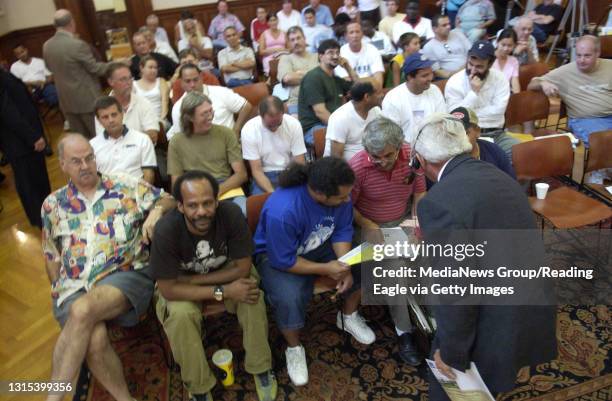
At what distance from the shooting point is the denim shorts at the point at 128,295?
238cm

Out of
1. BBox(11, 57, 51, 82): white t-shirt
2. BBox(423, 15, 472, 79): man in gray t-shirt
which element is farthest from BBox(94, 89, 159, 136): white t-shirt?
BBox(11, 57, 51, 82): white t-shirt

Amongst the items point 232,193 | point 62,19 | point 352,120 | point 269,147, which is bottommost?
point 232,193

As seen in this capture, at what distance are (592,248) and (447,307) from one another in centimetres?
230

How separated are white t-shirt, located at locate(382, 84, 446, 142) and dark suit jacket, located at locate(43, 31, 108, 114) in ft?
9.10

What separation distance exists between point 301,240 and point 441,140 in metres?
1.02

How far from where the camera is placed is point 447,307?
62.3 inches

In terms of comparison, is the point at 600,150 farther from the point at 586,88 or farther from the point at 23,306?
the point at 23,306

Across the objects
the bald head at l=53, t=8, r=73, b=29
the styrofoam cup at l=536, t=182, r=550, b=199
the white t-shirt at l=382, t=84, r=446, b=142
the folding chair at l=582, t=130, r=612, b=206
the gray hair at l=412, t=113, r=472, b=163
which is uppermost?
the bald head at l=53, t=8, r=73, b=29

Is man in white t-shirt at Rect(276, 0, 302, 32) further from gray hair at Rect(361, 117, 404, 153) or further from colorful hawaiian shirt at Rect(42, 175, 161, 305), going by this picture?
colorful hawaiian shirt at Rect(42, 175, 161, 305)

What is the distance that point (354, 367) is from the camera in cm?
256

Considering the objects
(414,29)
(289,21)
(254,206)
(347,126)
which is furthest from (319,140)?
(289,21)

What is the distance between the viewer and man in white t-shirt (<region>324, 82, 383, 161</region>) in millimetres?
3182

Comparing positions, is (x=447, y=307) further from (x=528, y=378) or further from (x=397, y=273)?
(x=528, y=378)

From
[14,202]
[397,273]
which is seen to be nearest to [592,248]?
[397,273]
